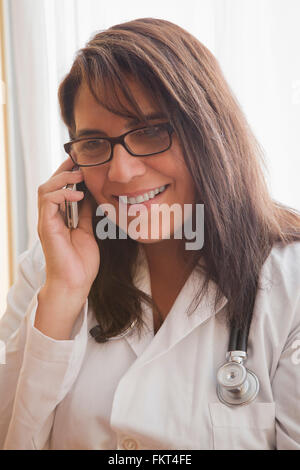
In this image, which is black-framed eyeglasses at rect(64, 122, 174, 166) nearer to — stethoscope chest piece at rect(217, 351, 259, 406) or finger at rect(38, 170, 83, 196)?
finger at rect(38, 170, 83, 196)

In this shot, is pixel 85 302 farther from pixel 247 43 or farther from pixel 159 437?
pixel 247 43

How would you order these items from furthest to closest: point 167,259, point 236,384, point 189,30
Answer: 1. point 189,30
2. point 167,259
3. point 236,384

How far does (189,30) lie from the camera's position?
154 centimetres

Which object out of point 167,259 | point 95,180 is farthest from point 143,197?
point 167,259

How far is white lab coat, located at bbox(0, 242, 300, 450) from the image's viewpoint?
2.99ft

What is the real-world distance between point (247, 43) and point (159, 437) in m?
1.21

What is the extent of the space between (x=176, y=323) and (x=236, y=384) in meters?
0.20

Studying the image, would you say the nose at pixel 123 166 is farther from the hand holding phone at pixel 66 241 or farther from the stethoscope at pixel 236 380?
the stethoscope at pixel 236 380

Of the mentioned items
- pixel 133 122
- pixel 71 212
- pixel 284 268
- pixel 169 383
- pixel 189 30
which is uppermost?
pixel 189 30

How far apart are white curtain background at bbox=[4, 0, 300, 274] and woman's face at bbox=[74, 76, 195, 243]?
32 centimetres

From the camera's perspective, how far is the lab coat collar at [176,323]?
3.30 feet

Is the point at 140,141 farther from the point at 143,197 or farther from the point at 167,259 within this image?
the point at 167,259

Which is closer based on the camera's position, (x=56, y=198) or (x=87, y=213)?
(x=56, y=198)

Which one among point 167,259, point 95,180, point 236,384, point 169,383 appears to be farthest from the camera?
point 167,259
